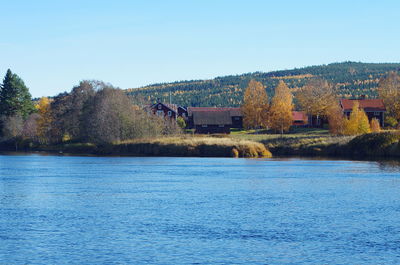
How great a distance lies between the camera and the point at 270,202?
35719 mm

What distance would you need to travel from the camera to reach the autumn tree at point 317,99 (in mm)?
127125

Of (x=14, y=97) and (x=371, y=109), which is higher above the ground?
(x=14, y=97)

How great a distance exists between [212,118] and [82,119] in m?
52.1

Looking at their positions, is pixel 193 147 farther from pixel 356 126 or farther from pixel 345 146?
pixel 356 126

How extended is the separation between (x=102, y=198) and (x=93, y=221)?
8172mm

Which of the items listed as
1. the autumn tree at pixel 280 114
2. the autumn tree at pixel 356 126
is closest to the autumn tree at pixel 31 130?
the autumn tree at pixel 280 114

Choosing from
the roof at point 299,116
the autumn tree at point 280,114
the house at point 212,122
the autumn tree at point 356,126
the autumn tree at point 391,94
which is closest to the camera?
the autumn tree at point 356,126

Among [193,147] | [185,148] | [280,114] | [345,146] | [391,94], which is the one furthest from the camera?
[391,94]

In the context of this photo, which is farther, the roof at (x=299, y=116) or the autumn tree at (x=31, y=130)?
the roof at (x=299, y=116)

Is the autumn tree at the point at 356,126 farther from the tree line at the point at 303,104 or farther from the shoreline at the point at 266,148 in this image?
the tree line at the point at 303,104

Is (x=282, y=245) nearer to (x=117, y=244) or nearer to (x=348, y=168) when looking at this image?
(x=117, y=244)

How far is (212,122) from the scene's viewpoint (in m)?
145

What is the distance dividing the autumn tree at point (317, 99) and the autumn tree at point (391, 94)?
10055 mm

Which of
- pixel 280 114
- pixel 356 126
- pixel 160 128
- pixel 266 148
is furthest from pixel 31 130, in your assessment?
pixel 356 126
